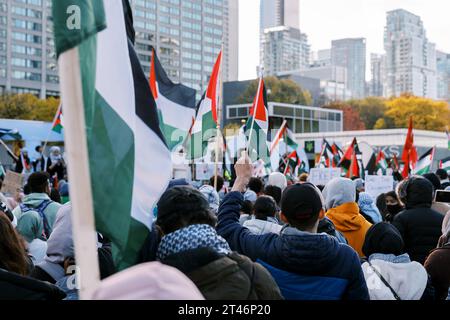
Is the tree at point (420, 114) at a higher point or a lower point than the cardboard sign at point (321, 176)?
higher

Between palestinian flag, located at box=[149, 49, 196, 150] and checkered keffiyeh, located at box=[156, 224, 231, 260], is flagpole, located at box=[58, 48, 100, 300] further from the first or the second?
palestinian flag, located at box=[149, 49, 196, 150]

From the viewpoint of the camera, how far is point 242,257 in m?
2.42

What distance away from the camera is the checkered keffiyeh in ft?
8.02

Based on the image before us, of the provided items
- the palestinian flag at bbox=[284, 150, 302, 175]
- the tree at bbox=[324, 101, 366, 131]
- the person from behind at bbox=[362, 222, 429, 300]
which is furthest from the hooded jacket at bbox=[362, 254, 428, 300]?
the tree at bbox=[324, 101, 366, 131]

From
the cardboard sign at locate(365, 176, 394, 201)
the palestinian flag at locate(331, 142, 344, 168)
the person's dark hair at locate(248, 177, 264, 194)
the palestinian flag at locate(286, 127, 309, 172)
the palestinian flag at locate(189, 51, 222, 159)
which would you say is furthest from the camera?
the palestinian flag at locate(331, 142, 344, 168)

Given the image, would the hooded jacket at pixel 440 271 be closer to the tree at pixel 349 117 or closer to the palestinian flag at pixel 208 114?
the palestinian flag at pixel 208 114

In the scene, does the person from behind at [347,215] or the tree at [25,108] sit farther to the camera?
the tree at [25,108]

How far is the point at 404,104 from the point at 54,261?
8929 centimetres

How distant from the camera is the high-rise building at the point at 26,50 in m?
110

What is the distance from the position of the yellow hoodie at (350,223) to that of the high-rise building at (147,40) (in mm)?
89098

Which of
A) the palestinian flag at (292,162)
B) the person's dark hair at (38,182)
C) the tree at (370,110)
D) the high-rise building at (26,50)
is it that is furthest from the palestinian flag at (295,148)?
the high-rise building at (26,50)

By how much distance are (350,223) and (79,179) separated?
337 cm

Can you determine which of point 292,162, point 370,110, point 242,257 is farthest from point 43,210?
point 370,110

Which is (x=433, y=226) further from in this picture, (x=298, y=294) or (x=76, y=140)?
(x=76, y=140)
